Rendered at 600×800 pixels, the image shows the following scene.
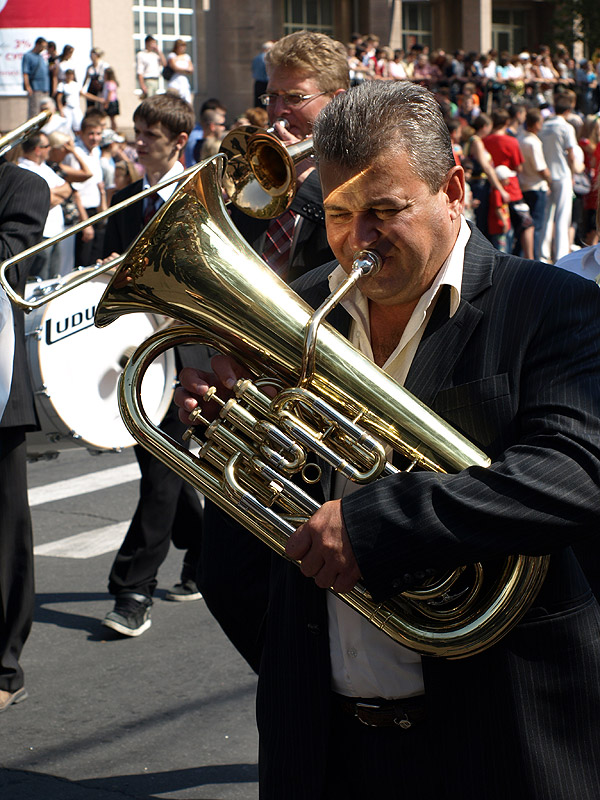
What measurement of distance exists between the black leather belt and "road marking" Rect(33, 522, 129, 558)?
3.56 metres

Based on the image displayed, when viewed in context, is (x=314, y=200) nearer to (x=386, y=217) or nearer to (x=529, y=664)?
(x=386, y=217)

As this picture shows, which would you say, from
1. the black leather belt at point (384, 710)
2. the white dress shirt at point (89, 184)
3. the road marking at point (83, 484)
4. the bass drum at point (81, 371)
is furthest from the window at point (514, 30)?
the black leather belt at point (384, 710)

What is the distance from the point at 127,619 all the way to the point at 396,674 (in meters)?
2.64

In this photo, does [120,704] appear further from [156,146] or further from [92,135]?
[92,135]

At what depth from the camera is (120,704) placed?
151 inches

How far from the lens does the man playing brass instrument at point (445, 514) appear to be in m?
1.76

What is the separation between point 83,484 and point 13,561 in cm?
300

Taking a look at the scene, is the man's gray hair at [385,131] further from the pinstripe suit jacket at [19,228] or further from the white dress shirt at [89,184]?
the white dress shirt at [89,184]

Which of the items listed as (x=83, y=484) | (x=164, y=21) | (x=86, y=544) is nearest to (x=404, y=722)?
(x=86, y=544)

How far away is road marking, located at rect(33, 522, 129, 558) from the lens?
548cm

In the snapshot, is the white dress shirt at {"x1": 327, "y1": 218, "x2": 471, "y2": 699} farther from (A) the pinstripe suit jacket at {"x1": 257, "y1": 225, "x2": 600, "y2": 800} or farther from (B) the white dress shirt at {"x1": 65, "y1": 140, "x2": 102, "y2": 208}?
(B) the white dress shirt at {"x1": 65, "y1": 140, "x2": 102, "y2": 208}

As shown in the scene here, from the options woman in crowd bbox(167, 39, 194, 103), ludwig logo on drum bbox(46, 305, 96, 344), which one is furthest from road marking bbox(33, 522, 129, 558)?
woman in crowd bbox(167, 39, 194, 103)

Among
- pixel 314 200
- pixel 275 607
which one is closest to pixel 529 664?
pixel 275 607

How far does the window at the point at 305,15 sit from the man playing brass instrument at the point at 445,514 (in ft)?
104
